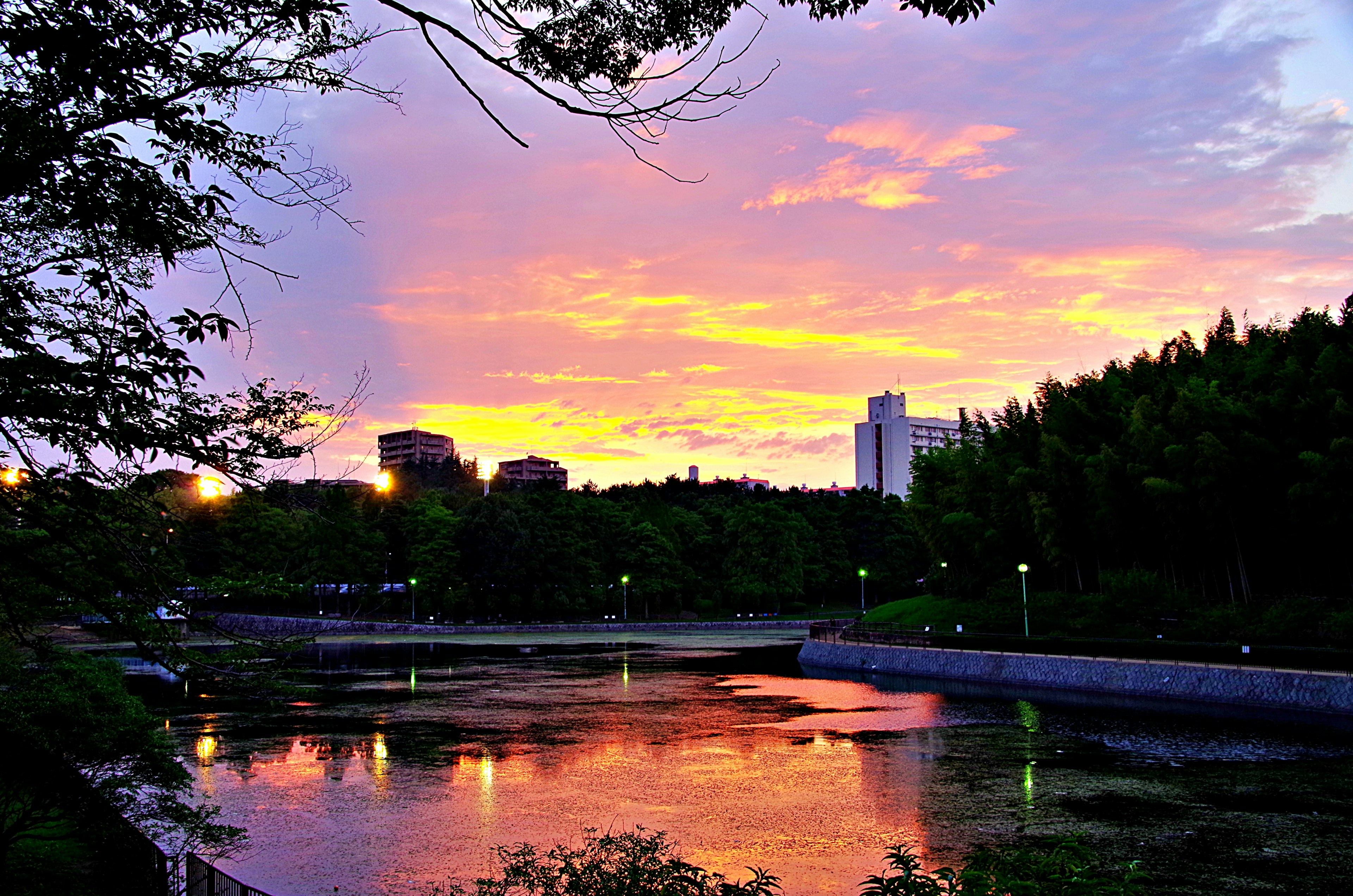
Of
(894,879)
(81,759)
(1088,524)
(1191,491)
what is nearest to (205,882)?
(81,759)

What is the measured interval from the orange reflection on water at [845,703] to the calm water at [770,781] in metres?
0.19

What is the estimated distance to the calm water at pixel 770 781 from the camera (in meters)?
15.1

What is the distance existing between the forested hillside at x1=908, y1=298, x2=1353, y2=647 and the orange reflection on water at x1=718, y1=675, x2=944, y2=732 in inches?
416

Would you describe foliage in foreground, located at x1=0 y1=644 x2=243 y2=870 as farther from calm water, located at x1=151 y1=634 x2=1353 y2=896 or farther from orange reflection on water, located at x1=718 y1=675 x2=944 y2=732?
orange reflection on water, located at x1=718 y1=675 x2=944 y2=732

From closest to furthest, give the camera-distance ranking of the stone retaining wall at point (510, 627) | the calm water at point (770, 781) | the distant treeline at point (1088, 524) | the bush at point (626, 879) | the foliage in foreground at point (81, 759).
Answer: the bush at point (626, 879) → the distant treeline at point (1088, 524) → the foliage in foreground at point (81, 759) → the calm water at point (770, 781) → the stone retaining wall at point (510, 627)

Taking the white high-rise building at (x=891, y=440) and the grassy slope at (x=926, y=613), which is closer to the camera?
the grassy slope at (x=926, y=613)

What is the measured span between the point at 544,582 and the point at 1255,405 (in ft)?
208

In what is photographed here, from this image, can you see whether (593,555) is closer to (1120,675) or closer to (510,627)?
(510,627)

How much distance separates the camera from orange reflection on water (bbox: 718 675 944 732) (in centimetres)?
2947

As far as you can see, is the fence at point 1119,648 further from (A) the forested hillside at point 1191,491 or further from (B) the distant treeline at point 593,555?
(B) the distant treeline at point 593,555

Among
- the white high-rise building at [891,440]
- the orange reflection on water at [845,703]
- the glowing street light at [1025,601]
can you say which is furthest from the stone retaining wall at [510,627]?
the white high-rise building at [891,440]

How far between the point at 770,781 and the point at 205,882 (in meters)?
12.4

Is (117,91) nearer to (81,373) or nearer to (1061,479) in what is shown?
(81,373)

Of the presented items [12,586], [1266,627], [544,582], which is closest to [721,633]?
[544,582]
